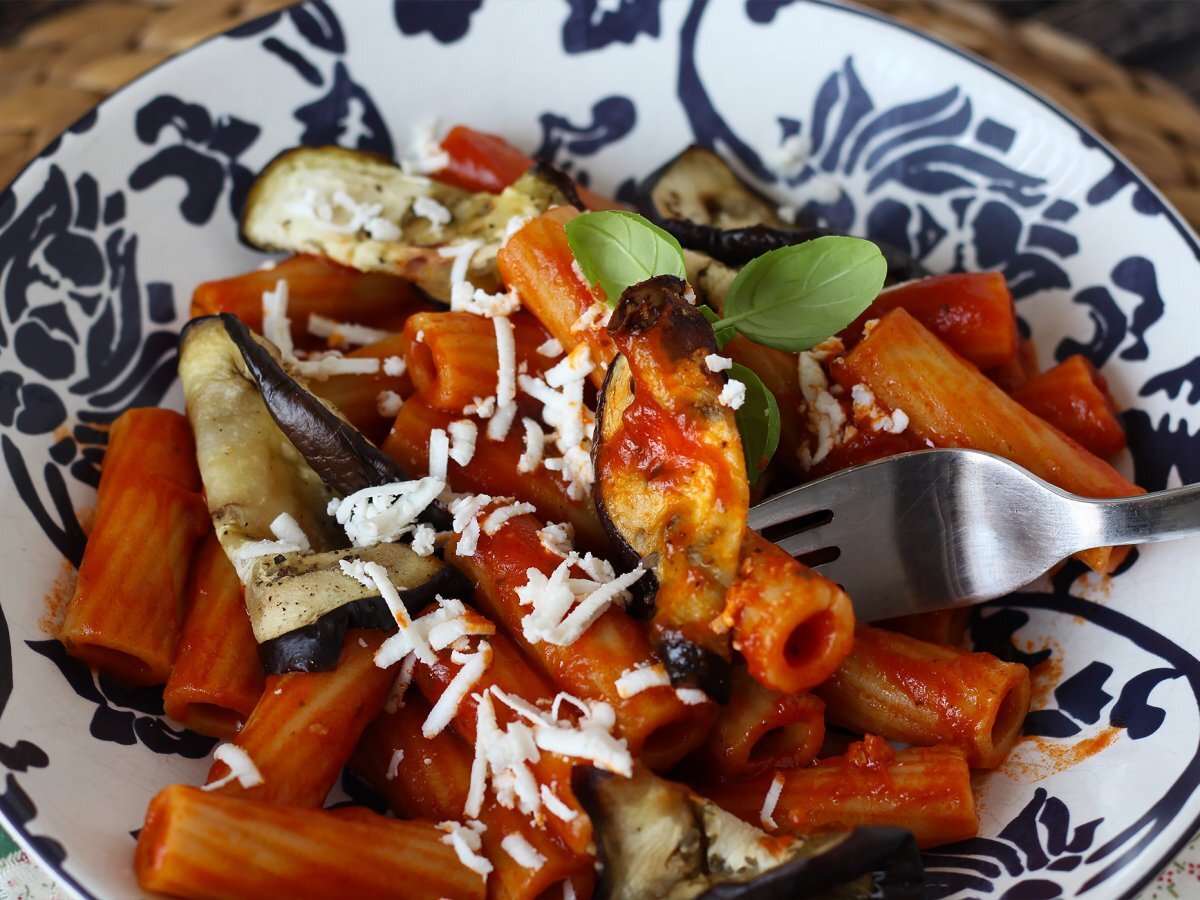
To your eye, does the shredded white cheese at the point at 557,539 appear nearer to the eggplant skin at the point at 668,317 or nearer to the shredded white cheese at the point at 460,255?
the eggplant skin at the point at 668,317

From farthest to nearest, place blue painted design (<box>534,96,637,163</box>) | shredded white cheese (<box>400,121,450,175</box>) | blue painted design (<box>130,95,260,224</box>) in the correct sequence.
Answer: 1. blue painted design (<box>534,96,637,163</box>)
2. shredded white cheese (<box>400,121,450,175</box>)
3. blue painted design (<box>130,95,260,224</box>)

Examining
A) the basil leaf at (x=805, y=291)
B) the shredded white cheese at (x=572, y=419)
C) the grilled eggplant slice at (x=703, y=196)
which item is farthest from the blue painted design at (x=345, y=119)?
the basil leaf at (x=805, y=291)

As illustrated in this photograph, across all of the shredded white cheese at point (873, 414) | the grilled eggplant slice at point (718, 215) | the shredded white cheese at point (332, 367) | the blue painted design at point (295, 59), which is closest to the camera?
the shredded white cheese at point (873, 414)

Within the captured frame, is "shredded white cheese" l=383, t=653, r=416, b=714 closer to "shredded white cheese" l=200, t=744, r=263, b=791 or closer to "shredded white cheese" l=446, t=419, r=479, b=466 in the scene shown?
"shredded white cheese" l=200, t=744, r=263, b=791

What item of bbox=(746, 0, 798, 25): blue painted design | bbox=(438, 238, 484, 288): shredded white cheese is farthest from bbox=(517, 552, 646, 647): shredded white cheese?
bbox=(746, 0, 798, 25): blue painted design

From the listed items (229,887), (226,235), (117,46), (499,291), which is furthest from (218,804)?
(117,46)

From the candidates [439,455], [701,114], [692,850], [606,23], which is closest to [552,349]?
[439,455]
